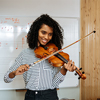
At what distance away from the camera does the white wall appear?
72.3 inches

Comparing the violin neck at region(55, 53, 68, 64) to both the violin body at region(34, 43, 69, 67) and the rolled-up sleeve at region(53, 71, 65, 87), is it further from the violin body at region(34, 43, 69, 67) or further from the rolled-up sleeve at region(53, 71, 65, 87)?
the rolled-up sleeve at region(53, 71, 65, 87)

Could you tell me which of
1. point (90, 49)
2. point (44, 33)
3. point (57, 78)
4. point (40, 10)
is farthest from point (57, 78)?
point (40, 10)

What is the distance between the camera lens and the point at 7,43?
183 cm

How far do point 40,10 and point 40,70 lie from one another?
3.64 ft

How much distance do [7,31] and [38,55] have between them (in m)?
0.94

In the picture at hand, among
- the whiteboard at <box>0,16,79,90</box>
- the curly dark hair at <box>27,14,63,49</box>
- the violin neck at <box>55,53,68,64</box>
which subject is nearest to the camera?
the violin neck at <box>55,53,68,64</box>

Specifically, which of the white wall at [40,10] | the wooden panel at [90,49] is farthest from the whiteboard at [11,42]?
the wooden panel at [90,49]

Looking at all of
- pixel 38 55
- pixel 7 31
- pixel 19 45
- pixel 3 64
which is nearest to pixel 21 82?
pixel 3 64

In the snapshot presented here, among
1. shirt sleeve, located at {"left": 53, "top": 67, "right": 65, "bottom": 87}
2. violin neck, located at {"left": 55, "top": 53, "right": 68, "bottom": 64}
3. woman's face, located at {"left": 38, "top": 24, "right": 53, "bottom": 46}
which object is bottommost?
shirt sleeve, located at {"left": 53, "top": 67, "right": 65, "bottom": 87}

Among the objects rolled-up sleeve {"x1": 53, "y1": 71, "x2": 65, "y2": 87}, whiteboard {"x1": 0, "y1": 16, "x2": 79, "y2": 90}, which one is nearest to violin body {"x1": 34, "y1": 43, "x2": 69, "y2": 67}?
rolled-up sleeve {"x1": 53, "y1": 71, "x2": 65, "y2": 87}

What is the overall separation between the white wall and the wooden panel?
0.11m

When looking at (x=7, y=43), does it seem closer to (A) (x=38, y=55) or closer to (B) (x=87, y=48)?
(A) (x=38, y=55)

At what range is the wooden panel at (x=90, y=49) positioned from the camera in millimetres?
1818

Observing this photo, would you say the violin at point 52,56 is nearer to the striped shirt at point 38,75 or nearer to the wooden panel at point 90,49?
the striped shirt at point 38,75
